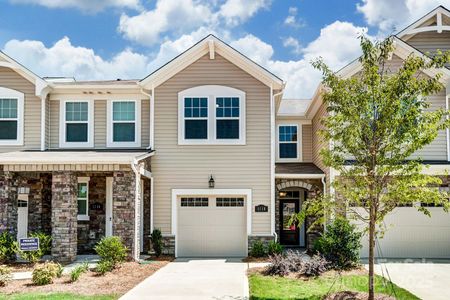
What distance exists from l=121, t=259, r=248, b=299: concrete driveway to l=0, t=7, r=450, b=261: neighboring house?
6.75 feet

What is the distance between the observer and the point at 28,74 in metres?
17.2

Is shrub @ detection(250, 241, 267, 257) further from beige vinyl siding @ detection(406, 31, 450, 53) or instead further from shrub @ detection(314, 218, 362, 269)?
beige vinyl siding @ detection(406, 31, 450, 53)

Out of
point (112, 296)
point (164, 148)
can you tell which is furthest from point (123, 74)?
point (112, 296)

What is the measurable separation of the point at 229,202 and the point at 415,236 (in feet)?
20.4

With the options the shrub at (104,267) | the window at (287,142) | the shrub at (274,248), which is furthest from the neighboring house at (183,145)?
the window at (287,142)

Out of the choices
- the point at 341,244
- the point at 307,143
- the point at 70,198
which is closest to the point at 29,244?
the point at 70,198

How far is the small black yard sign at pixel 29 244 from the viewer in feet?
44.9

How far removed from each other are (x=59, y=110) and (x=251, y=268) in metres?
8.79

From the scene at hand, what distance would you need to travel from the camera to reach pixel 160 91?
17234mm

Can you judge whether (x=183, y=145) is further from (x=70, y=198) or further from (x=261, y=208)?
(x=70, y=198)

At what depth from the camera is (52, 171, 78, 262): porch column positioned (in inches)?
576

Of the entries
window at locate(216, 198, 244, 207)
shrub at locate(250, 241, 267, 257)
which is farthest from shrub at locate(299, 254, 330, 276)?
window at locate(216, 198, 244, 207)

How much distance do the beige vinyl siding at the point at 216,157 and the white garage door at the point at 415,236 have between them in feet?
13.2

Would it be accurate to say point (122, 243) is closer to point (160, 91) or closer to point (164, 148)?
point (164, 148)
